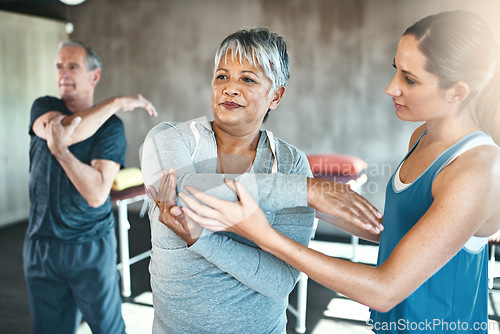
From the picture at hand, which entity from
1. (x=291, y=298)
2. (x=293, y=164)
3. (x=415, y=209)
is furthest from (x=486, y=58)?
(x=291, y=298)

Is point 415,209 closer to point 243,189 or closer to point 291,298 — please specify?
point 243,189

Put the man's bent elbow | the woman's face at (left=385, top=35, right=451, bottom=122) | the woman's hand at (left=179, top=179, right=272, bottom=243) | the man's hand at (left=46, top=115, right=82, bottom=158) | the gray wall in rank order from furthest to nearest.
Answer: the gray wall < the man's bent elbow < the man's hand at (left=46, top=115, right=82, bottom=158) < the woman's face at (left=385, top=35, right=451, bottom=122) < the woman's hand at (left=179, top=179, right=272, bottom=243)

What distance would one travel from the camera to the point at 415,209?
3.18ft

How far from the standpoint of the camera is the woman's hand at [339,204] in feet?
2.89

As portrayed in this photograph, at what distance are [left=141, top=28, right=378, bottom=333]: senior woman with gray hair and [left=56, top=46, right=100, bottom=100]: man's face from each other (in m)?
1.07

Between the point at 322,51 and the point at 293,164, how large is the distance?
3332 mm

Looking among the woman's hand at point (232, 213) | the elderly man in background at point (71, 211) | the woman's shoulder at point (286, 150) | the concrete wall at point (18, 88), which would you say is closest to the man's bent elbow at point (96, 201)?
the elderly man in background at point (71, 211)

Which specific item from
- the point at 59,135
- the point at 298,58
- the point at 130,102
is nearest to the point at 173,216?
the point at 59,135

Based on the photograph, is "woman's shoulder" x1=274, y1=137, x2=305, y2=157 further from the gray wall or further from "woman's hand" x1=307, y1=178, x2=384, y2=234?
the gray wall

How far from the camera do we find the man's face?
190cm

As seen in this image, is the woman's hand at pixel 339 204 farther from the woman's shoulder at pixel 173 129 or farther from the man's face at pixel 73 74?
the man's face at pixel 73 74

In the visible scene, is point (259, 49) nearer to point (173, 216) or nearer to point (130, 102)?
point (173, 216)

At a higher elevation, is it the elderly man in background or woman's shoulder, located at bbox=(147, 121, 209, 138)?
woman's shoulder, located at bbox=(147, 121, 209, 138)

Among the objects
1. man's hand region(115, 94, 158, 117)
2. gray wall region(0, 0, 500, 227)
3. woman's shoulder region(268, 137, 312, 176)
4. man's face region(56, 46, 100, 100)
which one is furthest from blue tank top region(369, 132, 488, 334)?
gray wall region(0, 0, 500, 227)
